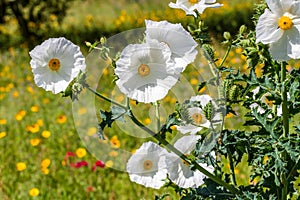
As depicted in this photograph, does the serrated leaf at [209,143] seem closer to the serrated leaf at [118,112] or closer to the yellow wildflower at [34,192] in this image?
the serrated leaf at [118,112]

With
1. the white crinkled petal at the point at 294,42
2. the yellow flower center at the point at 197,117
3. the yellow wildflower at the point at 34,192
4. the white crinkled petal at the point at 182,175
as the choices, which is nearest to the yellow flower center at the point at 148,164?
the white crinkled petal at the point at 182,175

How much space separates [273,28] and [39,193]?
187cm

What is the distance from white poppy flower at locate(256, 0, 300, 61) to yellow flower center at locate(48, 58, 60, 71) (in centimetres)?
53

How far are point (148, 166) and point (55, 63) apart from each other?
1.89ft

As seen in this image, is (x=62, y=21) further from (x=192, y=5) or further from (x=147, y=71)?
(x=147, y=71)

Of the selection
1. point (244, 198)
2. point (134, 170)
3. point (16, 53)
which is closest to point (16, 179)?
point (134, 170)

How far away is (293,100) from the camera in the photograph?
63.7 inches

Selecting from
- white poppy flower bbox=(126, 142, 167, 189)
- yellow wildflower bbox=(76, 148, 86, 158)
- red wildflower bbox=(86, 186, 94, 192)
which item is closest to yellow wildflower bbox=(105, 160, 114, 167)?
yellow wildflower bbox=(76, 148, 86, 158)

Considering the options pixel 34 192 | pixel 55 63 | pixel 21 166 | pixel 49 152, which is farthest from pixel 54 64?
pixel 49 152

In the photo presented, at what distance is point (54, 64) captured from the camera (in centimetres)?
148

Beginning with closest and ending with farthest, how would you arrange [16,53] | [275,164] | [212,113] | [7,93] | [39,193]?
[275,164] < [212,113] < [39,193] < [7,93] < [16,53]

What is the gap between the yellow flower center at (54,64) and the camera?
148cm

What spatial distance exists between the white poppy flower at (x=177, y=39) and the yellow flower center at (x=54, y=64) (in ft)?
0.84

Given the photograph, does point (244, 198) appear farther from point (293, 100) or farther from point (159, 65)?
point (159, 65)
